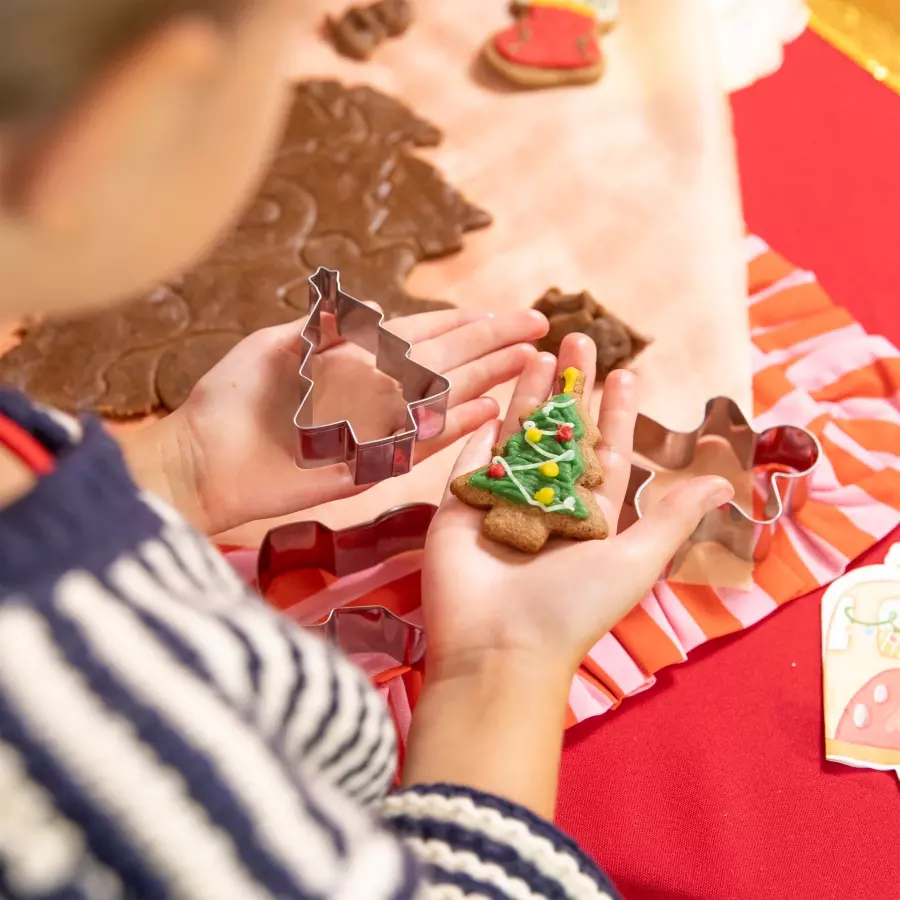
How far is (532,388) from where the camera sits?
88cm

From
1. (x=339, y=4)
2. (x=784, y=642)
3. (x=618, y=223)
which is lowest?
(x=784, y=642)

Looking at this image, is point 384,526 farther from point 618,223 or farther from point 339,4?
point 339,4

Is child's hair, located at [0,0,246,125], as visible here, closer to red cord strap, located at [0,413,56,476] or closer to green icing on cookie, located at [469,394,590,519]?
red cord strap, located at [0,413,56,476]

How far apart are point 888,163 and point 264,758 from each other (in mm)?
1380

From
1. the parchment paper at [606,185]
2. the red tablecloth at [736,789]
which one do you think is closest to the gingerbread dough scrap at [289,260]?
the parchment paper at [606,185]

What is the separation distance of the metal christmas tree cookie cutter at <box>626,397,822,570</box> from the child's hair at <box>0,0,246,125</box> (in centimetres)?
70

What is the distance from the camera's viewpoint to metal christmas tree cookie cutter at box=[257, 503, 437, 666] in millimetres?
806

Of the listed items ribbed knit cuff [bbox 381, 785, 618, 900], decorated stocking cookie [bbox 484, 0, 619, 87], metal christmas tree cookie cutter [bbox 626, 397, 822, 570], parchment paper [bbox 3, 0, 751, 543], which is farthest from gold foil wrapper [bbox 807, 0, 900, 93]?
ribbed knit cuff [bbox 381, 785, 618, 900]

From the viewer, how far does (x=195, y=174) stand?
0.32 metres

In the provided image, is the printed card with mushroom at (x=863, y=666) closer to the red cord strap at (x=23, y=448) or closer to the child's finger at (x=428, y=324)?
the child's finger at (x=428, y=324)

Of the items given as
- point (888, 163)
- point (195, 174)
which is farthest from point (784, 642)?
point (888, 163)

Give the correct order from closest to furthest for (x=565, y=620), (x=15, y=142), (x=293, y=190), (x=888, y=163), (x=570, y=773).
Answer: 1. (x=15, y=142)
2. (x=565, y=620)
3. (x=570, y=773)
4. (x=293, y=190)
5. (x=888, y=163)

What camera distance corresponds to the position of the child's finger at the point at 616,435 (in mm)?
812

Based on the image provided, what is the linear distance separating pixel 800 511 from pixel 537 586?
427mm
